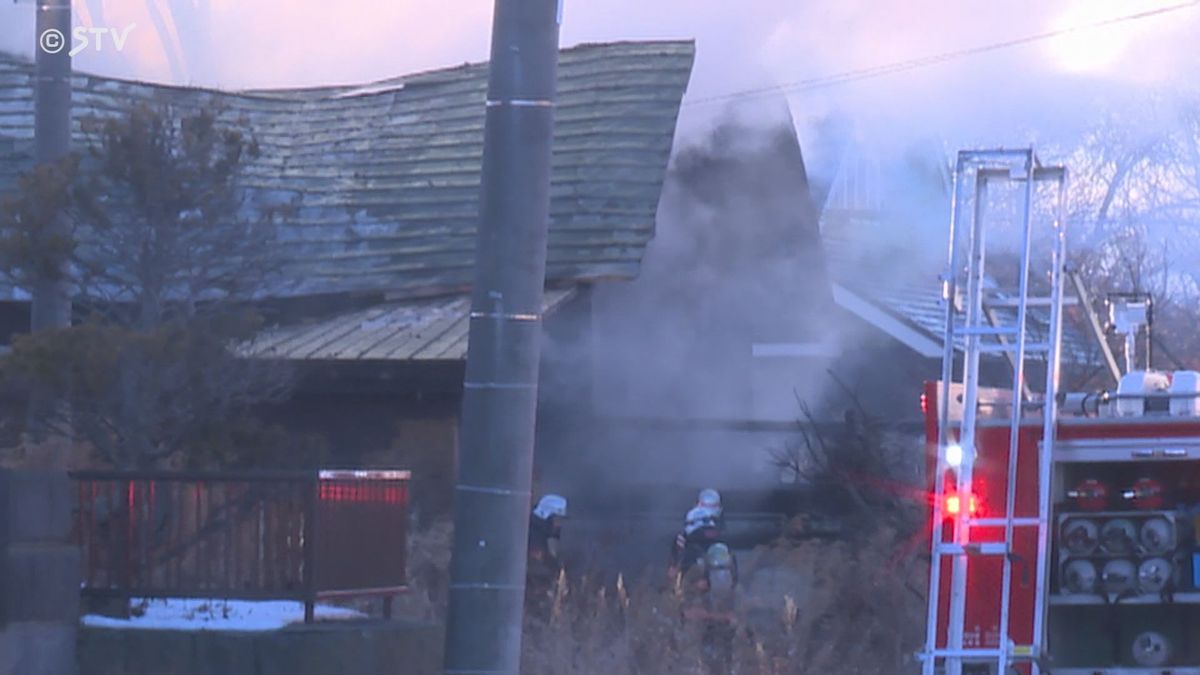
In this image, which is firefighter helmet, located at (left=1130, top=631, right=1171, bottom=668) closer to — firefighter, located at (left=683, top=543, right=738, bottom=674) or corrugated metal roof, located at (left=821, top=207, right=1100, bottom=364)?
firefighter, located at (left=683, top=543, right=738, bottom=674)

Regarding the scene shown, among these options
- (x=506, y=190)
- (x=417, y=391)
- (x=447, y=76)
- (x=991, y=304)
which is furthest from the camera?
(x=447, y=76)

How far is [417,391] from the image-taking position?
14.5 m

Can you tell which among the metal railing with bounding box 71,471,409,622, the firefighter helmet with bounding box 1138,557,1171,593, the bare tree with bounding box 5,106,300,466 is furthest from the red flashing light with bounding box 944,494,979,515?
the bare tree with bounding box 5,106,300,466

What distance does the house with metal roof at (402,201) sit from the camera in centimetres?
1454

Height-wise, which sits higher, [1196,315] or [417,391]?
[1196,315]

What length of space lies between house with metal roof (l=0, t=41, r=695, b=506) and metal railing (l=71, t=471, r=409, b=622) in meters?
3.36

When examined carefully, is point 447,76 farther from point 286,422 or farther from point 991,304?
point 991,304

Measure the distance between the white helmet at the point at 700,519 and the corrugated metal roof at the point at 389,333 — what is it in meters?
1.97

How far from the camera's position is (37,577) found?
327 inches

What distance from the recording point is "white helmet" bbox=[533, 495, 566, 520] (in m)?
14.3

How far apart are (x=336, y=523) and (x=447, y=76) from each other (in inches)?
399

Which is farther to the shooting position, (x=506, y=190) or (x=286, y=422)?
(x=286, y=422)

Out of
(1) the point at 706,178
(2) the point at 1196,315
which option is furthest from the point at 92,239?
(2) the point at 1196,315
